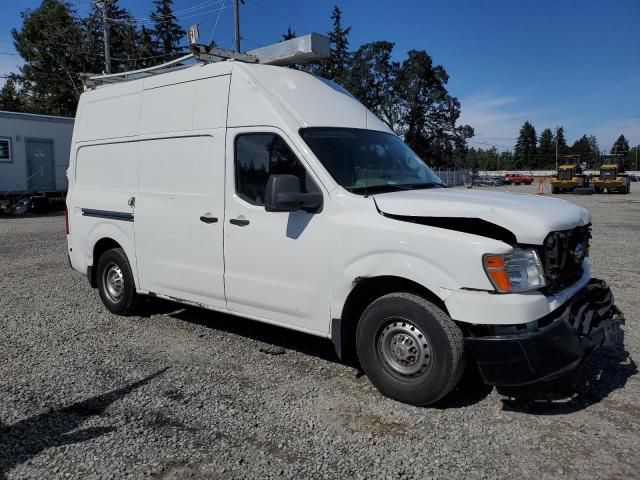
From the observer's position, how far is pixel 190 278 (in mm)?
5301

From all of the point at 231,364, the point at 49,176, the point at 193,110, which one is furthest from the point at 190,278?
the point at 49,176

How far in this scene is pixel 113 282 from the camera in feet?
21.3

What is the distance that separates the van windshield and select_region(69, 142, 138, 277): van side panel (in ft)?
7.99

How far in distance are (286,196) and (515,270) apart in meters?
1.69

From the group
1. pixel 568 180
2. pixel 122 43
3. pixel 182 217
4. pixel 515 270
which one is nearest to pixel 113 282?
pixel 182 217

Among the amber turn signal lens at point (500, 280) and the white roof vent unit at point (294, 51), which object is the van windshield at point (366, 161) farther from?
the amber turn signal lens at point (500, 280)

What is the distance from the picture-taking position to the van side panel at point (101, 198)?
597cm

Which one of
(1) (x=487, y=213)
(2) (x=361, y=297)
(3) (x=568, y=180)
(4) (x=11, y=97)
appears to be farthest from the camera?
(4) (x=11, y=97)

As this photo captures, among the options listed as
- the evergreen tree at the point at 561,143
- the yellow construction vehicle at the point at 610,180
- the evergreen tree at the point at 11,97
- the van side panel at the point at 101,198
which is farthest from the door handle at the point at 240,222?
the evergreen tree at the point at 561,143

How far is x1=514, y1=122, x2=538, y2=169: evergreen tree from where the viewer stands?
135500 millimetres

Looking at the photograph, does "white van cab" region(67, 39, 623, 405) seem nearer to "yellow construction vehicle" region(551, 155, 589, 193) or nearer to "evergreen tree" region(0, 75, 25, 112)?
"yellow construction vehicle" region(551, 155, 589, 193)

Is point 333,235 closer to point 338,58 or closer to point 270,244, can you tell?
point 270,244

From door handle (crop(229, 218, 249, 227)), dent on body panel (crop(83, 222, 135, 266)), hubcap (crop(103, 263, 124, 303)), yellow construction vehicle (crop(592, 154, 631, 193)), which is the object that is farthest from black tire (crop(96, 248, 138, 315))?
yellow construction vehicle (crop(592, 154, 631, 193))

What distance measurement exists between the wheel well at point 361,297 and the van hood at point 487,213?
0.49 metres
